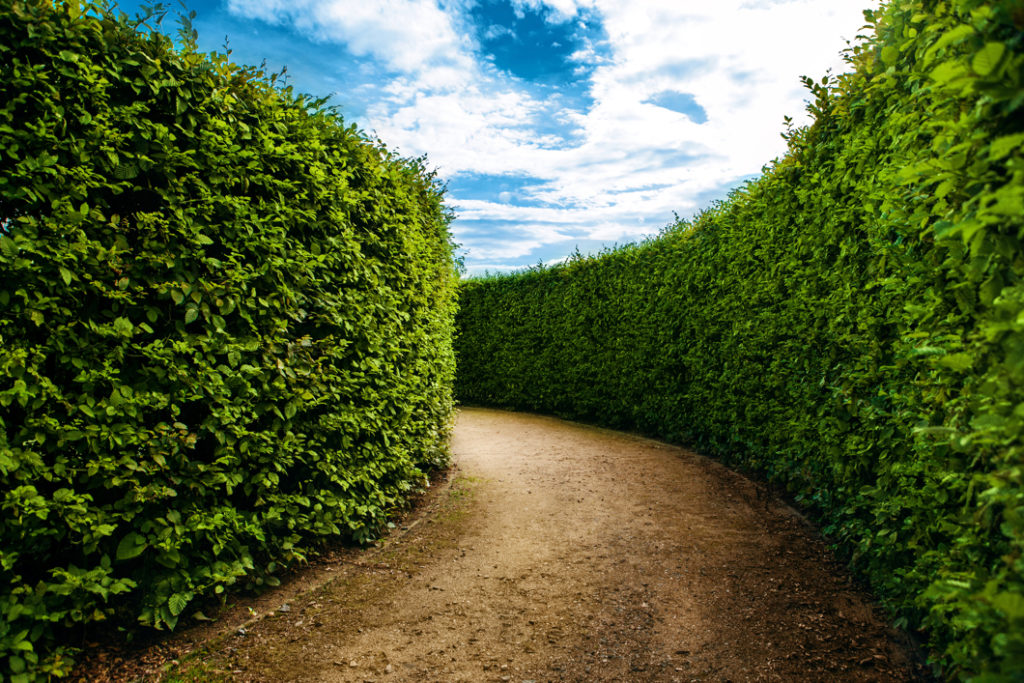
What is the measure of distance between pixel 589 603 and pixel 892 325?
121 inches

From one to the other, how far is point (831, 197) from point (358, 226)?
14.8 ft

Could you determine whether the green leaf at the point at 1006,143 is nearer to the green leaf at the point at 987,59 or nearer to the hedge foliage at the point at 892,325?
the hedge foliage at the point at 892,325

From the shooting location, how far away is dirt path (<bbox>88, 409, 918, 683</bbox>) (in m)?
3.40

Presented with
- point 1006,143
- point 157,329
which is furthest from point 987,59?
point 157,329

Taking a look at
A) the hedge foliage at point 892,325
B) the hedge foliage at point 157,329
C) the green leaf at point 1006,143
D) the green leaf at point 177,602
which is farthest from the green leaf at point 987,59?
the green leaf at point 177,602

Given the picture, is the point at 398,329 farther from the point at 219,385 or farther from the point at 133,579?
the point at 133,579

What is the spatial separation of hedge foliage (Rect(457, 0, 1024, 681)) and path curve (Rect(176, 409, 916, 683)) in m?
0.45

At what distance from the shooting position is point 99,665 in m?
3.22

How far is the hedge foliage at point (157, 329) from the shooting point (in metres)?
3.03

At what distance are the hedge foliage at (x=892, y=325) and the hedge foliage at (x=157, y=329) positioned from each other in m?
4.11

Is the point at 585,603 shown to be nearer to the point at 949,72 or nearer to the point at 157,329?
the point at 157,329

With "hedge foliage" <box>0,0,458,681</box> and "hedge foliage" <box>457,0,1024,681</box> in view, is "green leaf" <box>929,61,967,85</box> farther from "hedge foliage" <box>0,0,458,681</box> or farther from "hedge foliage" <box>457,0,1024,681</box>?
"hedge foliage" <box>0,0,458,681</box>

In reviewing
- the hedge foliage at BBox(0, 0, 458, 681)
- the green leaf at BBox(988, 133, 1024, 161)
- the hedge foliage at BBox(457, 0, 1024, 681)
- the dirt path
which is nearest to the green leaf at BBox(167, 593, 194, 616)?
the hedge foliage at BBox(0, 0, 458, 681)

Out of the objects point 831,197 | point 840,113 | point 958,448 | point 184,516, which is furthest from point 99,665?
point 840,113
